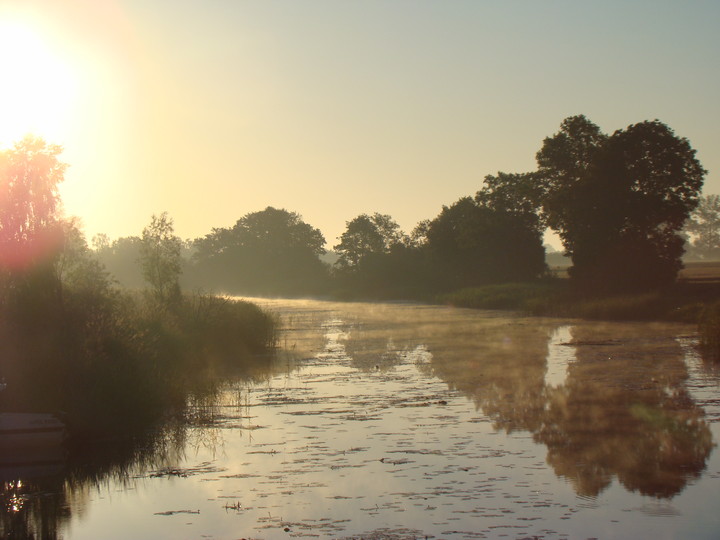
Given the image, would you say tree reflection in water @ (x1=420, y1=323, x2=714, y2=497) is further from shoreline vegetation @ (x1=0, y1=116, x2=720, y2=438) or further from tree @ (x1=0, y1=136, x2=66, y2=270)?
tree @ (x1=0, y1=136, x2=66, y2=270)

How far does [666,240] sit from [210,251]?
103970mm

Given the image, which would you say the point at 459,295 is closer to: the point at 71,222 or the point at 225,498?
the point at 71,222

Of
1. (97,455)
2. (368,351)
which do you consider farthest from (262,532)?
(368,351)

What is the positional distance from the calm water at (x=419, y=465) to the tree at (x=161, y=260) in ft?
39.3

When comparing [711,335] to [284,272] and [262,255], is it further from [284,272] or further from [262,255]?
[262,255]

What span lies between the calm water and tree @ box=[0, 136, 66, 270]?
8144 mm

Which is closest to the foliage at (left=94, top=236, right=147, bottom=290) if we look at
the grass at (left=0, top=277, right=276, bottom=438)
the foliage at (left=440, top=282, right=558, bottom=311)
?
the foliage at (left=440, top=282, right=558, bottom=311)

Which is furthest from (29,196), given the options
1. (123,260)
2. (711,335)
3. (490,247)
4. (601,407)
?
(123,260)

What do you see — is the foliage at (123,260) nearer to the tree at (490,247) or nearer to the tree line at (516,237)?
the tree line at (516,237)

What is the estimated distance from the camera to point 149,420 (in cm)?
2081

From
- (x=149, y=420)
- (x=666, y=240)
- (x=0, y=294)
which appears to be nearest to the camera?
(x=149, y=420)

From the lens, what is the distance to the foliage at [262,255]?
467 ft

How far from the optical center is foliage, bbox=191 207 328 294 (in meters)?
142

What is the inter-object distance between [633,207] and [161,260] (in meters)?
36.2
